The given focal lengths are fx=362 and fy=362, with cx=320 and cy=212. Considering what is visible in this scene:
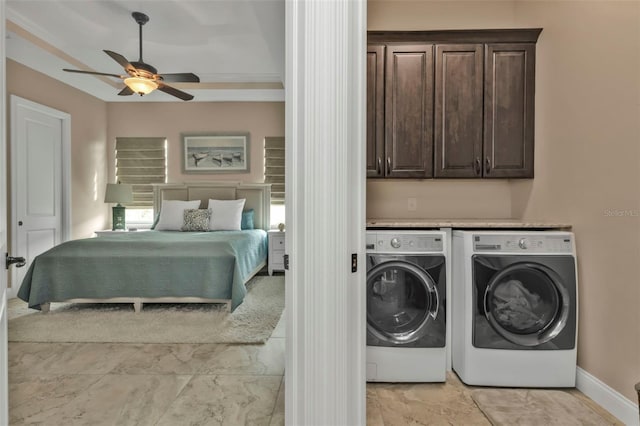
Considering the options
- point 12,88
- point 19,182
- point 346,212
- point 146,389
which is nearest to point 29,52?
point 12,88

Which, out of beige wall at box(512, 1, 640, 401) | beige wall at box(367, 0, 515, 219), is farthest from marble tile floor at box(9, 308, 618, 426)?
beige wall at box(367, 0, 515, 219)

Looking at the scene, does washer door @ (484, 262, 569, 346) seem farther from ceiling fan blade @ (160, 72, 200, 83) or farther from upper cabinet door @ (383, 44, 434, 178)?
ceiling fan blade @ (160, 72, 200, 83)

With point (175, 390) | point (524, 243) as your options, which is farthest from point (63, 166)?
point (524, 243)

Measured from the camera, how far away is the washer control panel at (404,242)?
7.36 ft

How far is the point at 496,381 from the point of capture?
221 centimetres

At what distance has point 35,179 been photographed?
4461mm

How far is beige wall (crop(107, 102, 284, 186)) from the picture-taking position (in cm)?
566

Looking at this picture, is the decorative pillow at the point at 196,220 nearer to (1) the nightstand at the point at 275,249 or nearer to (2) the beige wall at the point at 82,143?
(1) the nightstand at the point at 275,249

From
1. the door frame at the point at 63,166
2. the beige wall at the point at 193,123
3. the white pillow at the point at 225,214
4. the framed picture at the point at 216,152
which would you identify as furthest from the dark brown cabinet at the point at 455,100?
the door frame at the point at 63,166

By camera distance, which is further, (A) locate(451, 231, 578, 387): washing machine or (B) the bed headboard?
(B) the bed headboard

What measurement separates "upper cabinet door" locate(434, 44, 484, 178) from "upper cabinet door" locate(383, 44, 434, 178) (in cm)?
7

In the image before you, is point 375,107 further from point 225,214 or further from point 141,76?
point 225,214

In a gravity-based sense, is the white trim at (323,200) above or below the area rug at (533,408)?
above

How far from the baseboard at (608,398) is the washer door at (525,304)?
30 centimetres
